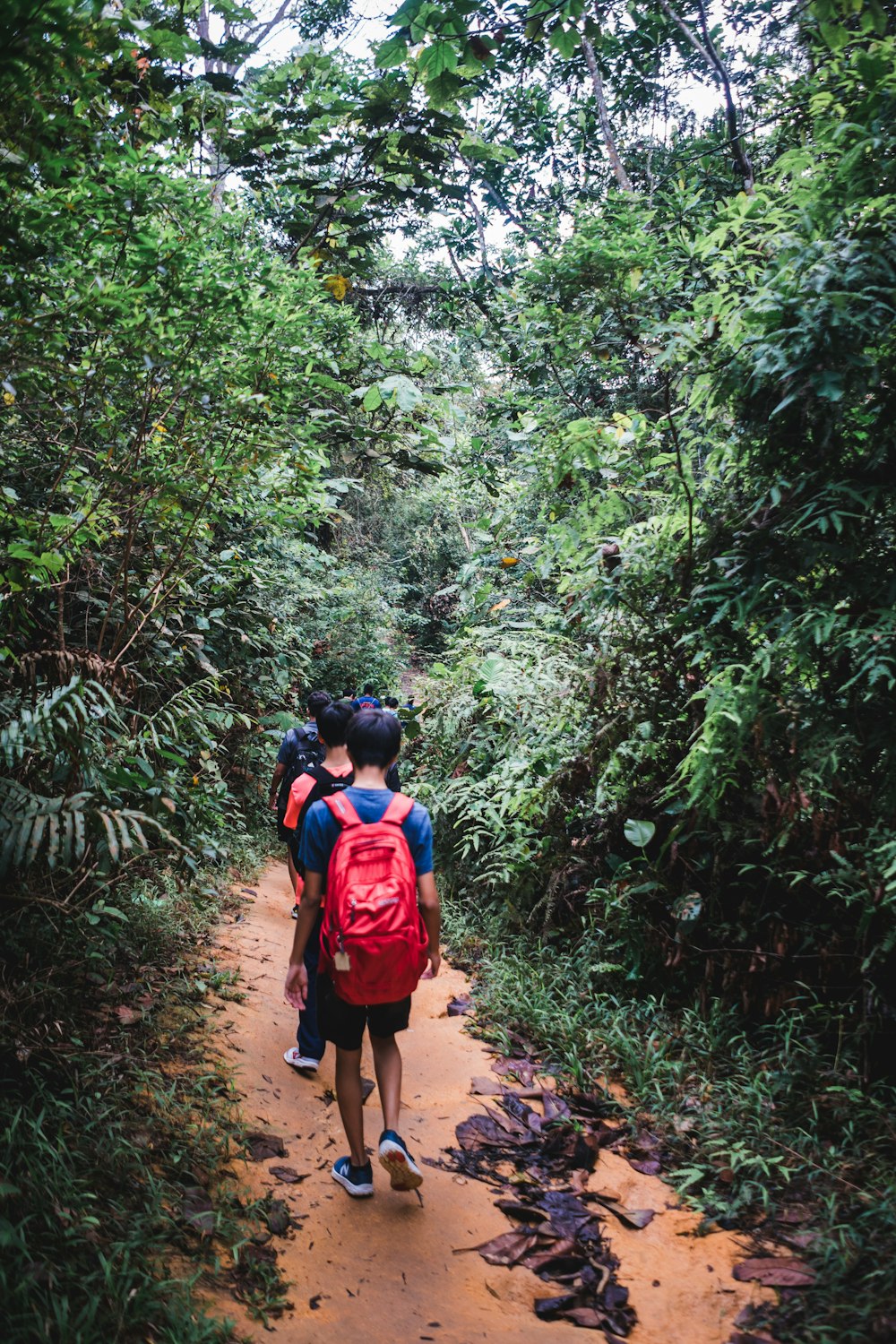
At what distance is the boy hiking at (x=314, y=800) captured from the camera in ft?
13.0

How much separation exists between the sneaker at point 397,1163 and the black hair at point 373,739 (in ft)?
4.58

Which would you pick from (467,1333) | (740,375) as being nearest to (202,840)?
(467,1333)

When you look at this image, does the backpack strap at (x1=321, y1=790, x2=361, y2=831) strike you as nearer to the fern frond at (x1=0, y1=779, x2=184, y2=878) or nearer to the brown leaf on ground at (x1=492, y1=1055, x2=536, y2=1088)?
the fern frond at (x1=0, y1=779, x2=184, y2=878)

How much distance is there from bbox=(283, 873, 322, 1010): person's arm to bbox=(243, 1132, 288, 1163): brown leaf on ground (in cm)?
73

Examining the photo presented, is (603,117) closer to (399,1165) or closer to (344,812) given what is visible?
(344,812)

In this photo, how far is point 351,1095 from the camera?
307 cm

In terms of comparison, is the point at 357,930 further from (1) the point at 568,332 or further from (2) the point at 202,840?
(1) the point at 568,332

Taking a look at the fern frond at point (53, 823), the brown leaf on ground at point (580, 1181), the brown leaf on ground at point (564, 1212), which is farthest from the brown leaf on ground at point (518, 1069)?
the fern frond at point (53, 823)

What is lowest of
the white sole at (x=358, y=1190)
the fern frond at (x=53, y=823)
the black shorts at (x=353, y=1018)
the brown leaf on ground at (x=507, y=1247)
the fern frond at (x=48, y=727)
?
the brown leaf on ground at (x=507, y=1247)

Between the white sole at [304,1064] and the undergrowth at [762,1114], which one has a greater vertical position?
the undergrowth at [762,1114]

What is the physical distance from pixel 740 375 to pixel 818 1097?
10.9ft

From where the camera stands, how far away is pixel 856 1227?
9.37 feet

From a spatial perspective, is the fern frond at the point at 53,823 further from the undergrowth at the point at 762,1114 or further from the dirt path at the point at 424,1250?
the undergrowth at the point at 762,1114

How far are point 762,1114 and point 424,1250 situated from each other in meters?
1.68
